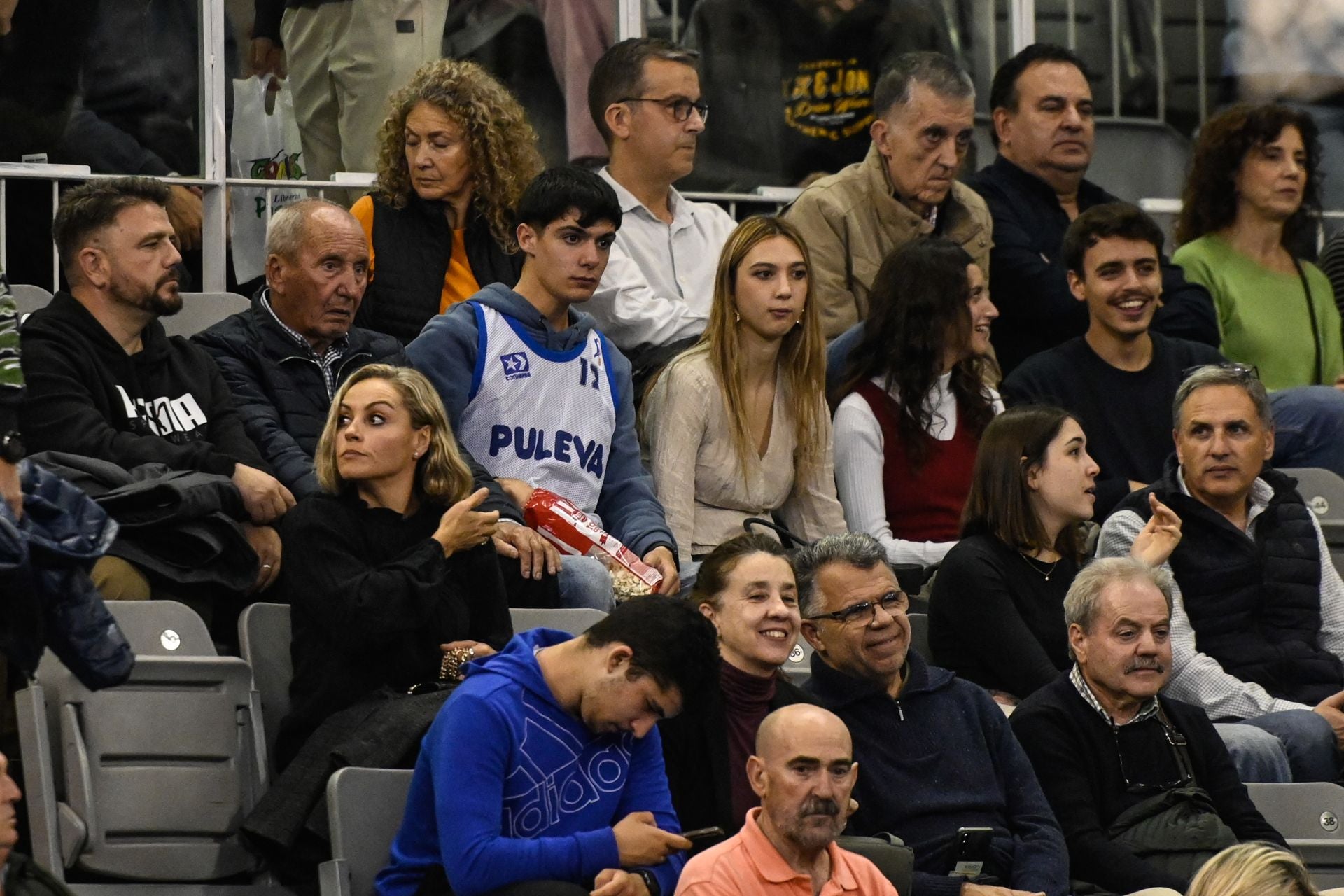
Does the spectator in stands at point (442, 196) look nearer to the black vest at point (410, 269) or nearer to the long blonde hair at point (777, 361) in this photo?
the black vest at point (410, 269)

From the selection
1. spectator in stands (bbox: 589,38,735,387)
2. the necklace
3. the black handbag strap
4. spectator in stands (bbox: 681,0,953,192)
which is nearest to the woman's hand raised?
the necklace

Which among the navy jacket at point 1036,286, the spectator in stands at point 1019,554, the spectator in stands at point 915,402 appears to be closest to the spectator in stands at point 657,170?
the spectator in stands at point 915,402

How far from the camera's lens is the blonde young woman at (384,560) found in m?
4.55

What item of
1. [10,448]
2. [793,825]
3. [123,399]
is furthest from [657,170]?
[10,448]

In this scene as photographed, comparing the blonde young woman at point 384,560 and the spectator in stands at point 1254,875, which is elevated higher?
the blonde young woman at point 384,560

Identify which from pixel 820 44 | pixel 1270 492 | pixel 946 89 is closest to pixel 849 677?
pixel 1270 492

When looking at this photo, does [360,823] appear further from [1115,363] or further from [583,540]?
[1115,363]

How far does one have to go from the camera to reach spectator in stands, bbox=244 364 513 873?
445 centimetres

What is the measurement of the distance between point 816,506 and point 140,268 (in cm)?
186

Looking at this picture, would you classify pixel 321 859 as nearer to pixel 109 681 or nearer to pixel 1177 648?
pixel 109 681

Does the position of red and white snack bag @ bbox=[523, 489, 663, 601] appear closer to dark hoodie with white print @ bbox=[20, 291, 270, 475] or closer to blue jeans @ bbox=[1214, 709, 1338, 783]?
dark hoodie with white print @ bbox=[20, 291, 270, 475]

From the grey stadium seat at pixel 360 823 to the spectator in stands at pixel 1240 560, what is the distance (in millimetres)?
2134

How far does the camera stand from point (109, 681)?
3.87 metres

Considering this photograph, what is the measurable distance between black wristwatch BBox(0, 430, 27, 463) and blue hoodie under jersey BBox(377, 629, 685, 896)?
914mm
